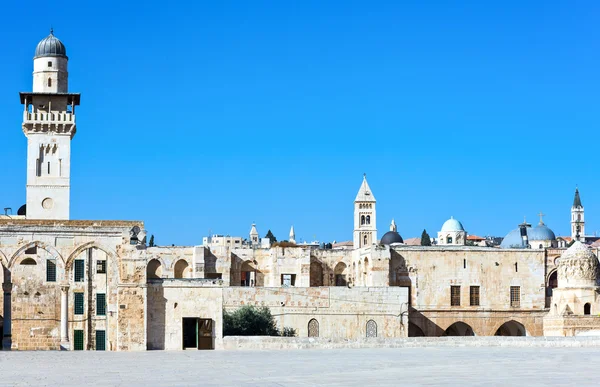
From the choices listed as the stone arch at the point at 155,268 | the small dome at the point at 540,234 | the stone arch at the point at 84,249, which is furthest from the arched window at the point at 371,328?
the small dome at the point at 540,234

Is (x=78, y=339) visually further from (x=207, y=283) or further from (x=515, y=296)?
(x=515, y=296)

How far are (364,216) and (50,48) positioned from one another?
4325cm

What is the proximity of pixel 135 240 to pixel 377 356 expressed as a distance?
11.3 meters

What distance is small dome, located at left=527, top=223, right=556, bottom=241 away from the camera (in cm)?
9212

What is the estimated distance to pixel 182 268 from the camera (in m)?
58.2

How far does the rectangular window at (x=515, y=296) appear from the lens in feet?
183

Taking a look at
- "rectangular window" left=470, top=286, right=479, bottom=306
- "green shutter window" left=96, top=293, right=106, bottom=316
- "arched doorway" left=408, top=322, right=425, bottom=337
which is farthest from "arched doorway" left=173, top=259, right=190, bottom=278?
"rectangular window" left=470, top=286, right=479, bottom=306

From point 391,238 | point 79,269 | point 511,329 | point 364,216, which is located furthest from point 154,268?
point 391,238

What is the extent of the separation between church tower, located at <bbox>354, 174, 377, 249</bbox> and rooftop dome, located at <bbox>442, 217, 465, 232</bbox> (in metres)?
27.1

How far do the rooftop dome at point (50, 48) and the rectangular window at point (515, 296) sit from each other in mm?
26807

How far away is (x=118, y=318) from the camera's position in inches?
1372

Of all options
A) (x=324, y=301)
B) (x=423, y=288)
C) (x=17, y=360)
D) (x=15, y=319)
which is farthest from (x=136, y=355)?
(x=423, y=288)

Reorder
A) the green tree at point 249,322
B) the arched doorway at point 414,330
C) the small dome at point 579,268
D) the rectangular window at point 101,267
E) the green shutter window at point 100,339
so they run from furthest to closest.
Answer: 1. the arched doorway at point 414,330
2. the small dome at point 579,268
3. the green tree at point 249,322
4. the rectangular window at point 101,267
5. the green shutter window at point 100,339

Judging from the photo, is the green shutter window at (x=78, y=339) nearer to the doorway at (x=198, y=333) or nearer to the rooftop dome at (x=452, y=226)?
the doorway at (x=198, y=333)
